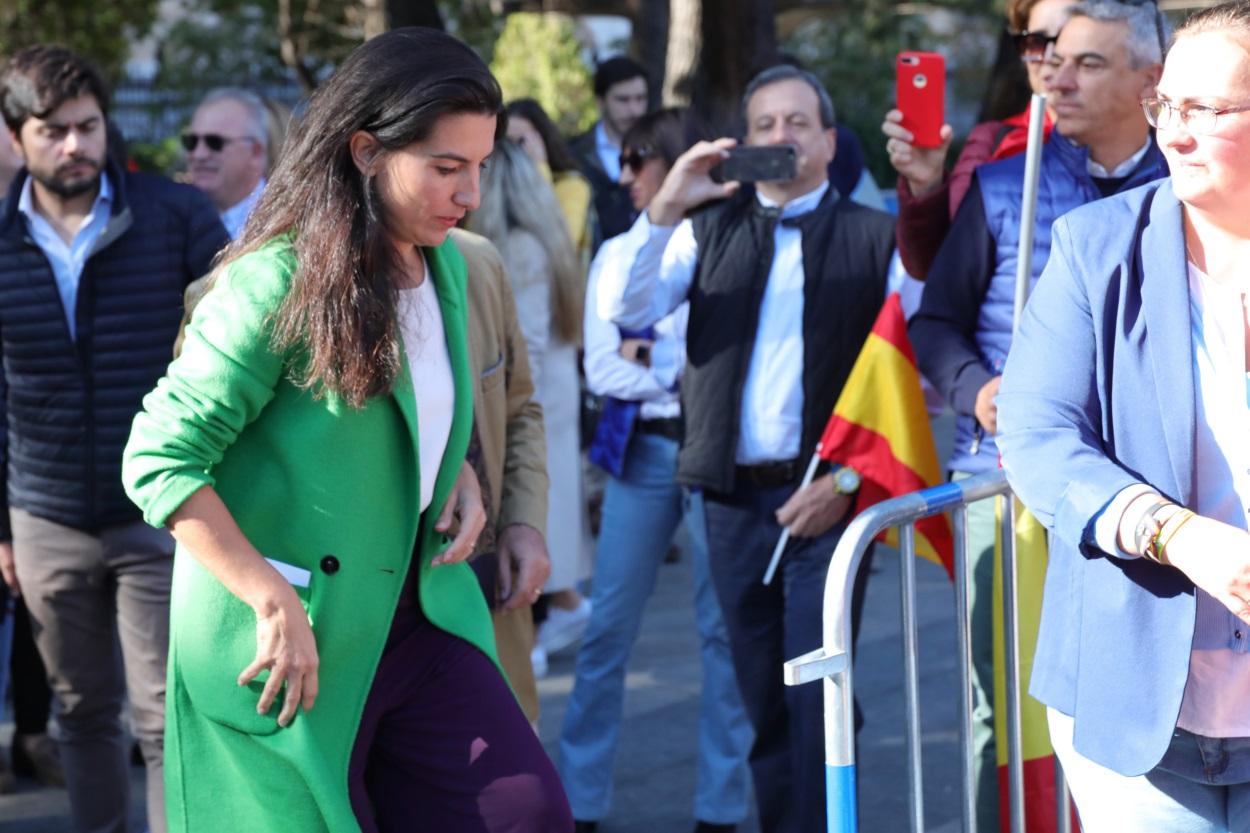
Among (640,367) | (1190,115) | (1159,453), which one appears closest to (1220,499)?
(1159,453)

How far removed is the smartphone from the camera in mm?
4301

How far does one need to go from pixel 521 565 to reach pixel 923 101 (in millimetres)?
1515

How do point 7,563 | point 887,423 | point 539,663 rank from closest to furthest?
point 887,423
point 7,563
point 539,663

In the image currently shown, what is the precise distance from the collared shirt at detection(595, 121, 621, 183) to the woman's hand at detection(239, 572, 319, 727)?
20.2 feet

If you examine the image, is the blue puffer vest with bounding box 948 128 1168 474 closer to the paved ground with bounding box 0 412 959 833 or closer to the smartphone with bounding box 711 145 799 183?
the smartphone with bounding box 711 145 799 183

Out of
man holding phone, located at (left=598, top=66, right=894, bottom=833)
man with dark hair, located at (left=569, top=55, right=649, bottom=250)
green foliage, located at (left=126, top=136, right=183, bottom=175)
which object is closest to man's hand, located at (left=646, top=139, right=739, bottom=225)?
man holding phone, located at (left=598, top=66, right=894, bottom=833)

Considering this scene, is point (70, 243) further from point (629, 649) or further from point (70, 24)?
point (70, 24)

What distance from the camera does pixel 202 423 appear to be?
2617 mm

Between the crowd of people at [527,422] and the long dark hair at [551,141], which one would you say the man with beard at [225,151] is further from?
the long dark hair at [551,141]

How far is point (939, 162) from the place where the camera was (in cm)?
406

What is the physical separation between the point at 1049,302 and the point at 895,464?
1.54 meters

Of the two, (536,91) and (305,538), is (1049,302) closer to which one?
(305,538)

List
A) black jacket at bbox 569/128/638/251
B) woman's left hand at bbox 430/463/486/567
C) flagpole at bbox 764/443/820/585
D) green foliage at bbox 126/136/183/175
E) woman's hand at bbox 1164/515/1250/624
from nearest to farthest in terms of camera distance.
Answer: woman's hand at bbox 1164/515/1250/624, woman's left hand at bbox 430/463/486/567, flagpole at bbox 764/443/820/585, black jacket at bbox 569/128/638/251, green foliage at bbox 126/136/183/175

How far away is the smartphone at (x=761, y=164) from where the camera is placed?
4.30 metres
